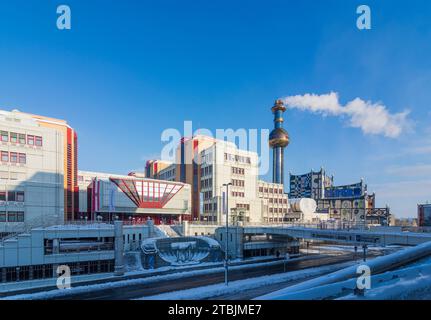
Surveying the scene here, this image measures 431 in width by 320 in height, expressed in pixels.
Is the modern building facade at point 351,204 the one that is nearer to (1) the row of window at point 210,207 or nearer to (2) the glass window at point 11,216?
(1) the row of window at point 210,207

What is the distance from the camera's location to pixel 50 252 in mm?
31938

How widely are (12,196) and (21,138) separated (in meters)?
8.84

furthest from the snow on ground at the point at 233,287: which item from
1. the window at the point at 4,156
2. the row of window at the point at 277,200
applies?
the row of window at the point at 277,200

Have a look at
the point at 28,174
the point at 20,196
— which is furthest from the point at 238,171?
the point at 20,196

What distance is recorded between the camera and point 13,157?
40.5 metres

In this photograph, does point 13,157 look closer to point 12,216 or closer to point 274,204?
point 12,216

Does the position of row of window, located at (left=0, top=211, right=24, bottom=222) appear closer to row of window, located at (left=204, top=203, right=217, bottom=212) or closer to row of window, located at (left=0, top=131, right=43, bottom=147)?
row of window, located at (left=0, top=131, right=43, bottom=147)

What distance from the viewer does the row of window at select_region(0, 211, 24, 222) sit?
119 ft

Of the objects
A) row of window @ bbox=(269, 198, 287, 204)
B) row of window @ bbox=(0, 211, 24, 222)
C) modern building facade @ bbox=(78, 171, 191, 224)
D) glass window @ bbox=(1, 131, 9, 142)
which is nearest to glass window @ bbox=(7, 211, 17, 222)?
row of window @ bbox=(0, 211, 24, 222)

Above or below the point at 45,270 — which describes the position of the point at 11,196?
above

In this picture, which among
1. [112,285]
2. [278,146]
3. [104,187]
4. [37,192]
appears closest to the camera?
[112,285]

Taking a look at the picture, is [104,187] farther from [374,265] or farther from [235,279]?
[374,265]
